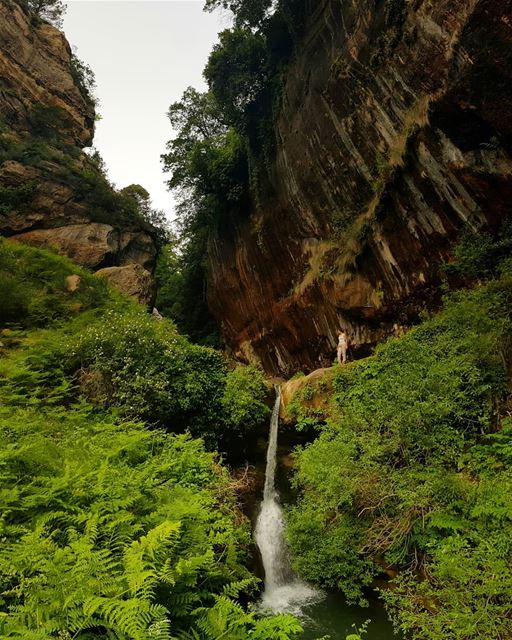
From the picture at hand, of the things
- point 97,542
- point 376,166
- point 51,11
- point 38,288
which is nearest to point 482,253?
point 376,166

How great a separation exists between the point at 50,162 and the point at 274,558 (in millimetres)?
19882

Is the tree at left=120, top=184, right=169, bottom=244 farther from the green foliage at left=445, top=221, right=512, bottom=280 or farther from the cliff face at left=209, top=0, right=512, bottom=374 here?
the green foliage at left=445, top=221, right=512, bottom=280

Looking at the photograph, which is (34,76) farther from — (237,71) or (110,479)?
(110,479)

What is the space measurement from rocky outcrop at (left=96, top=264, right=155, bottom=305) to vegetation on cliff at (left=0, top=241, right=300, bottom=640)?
124 inches

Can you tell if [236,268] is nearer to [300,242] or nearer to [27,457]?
[300,242]

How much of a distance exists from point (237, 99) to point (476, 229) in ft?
45.2

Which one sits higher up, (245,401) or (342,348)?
(342,348)

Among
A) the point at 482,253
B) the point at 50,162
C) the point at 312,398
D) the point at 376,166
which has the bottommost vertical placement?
the point at 312,398

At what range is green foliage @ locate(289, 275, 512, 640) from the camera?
502 cm

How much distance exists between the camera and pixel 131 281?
56.4 feet

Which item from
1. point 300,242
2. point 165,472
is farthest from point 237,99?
point 165,472

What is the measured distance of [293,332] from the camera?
18094 mm

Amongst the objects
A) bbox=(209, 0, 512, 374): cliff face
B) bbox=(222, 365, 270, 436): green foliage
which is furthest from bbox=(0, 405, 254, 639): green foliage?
bbox=(209, 0, 512, 374): cliff face

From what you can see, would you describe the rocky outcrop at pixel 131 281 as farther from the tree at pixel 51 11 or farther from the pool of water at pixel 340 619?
the tree at pixel 51 11
